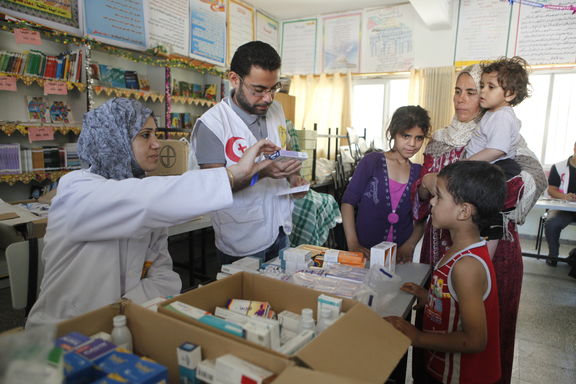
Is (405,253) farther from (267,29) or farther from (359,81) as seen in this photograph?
(267,29)

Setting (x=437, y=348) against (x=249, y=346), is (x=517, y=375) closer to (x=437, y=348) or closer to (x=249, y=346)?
(x=437, y=348)

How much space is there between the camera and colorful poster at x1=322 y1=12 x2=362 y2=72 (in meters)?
5.87

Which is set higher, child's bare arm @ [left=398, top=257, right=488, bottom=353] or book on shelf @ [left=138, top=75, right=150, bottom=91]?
book on shelf @ [left=138, top=75, right=150, bottom=91]

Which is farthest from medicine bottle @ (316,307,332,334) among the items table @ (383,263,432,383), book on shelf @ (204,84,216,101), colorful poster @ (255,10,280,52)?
colorful poster @ (255,10,280,52)

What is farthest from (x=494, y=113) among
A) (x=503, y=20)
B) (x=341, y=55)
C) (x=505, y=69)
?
(x=341, y=55)

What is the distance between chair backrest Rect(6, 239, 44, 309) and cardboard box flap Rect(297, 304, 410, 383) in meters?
1.37

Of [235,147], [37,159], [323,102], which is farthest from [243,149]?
[323,102]

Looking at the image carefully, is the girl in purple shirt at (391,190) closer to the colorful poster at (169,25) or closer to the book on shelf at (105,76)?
the book on shelf at (105,76)

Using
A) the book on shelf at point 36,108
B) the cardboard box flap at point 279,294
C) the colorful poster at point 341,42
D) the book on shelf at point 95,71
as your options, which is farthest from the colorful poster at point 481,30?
the cardboard box flap at point 279,294

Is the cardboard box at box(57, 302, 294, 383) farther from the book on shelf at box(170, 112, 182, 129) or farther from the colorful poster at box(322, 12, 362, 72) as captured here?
the colorful poster at box(322, 12, 362, 72)

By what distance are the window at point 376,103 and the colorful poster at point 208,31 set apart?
86.5 inches

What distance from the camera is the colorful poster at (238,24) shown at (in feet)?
18.0

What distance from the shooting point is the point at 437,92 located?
5270 mm

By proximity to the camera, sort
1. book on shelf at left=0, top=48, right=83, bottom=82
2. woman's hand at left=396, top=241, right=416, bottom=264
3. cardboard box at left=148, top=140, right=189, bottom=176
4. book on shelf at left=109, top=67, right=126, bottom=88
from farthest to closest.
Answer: book on shelf at left=109, top=67, right=126, bottom=88 < book on shelf at left=0, top=48, right=83, bottom=82 < cardboard box at left=148, top=140, right=189, bottom=176 < woman's hand at left=396, top=241, right=416, bottom=264
